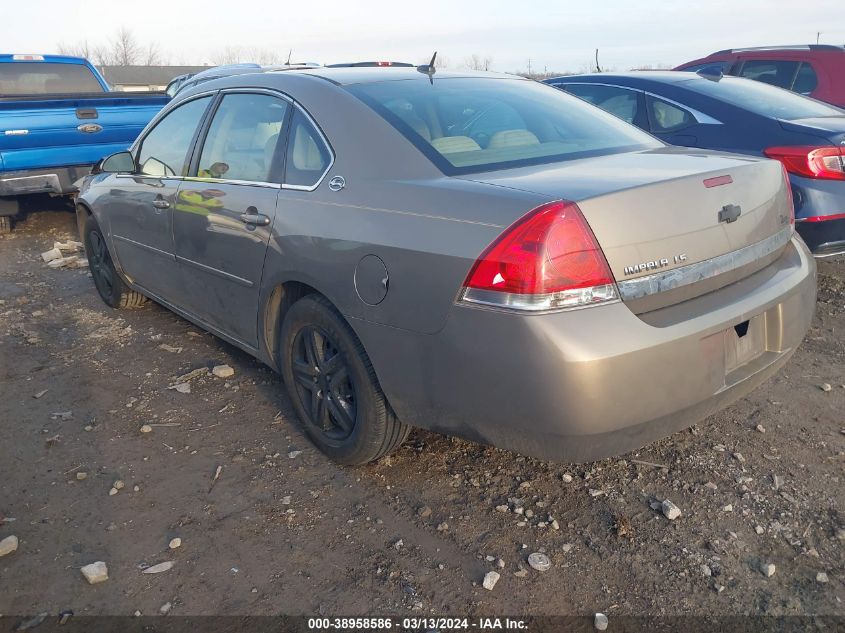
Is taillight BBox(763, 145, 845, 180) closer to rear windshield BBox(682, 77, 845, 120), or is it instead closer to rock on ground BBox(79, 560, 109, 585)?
rear windshield BBox(682, 77, 845, 120)

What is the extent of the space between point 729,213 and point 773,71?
705 cm

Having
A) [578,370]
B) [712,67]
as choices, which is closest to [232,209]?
[578,370]

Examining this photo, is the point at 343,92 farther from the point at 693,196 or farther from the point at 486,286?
the point at 693,196

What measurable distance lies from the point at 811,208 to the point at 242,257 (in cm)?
337

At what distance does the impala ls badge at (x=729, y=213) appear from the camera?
248cm

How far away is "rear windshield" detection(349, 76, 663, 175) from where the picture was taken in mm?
2766

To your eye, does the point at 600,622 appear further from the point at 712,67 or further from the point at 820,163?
the point at 712,67

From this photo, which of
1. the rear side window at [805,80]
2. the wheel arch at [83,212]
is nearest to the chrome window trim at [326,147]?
the wheel arch at [83,212]

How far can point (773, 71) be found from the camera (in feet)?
27.4

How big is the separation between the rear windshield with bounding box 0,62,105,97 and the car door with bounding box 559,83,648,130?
23.4ft

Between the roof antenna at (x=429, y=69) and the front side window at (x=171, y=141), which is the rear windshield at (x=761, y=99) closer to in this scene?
the roof antenna at (x=429, y=69)

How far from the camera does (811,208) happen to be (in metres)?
4.33

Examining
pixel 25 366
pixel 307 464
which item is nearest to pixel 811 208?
pixel 307 464

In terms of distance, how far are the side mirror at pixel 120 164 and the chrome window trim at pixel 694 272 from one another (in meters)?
3.46
